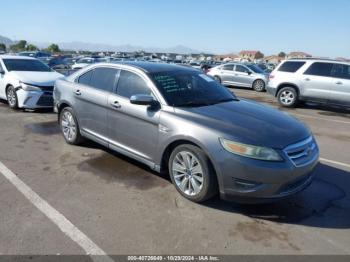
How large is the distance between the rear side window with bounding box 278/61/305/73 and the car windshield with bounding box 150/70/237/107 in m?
7.79

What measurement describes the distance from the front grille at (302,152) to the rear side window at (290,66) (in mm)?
8650

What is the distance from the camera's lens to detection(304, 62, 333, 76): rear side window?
1136 cm

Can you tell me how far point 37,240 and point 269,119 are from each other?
9.92 ft

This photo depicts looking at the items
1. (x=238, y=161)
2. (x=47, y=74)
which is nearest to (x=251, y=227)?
(x=238, y=161)

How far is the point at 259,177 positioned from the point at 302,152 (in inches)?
28.4

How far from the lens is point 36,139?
21.6 ft

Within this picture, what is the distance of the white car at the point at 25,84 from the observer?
29.2 ft

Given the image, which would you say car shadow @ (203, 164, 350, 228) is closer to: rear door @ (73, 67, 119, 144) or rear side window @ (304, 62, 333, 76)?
rear door @ (73, 67, 119, 144)

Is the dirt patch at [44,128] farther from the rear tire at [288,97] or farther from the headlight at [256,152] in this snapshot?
the rear tire at [288,97]

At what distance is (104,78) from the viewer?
538cm

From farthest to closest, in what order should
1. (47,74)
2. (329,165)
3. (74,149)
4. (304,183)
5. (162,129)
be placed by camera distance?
1. (47,74)
2. (74,149)
3. (329,165)
4. (162,129)
5. (304,183)

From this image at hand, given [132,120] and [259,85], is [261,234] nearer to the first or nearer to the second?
[132,120]

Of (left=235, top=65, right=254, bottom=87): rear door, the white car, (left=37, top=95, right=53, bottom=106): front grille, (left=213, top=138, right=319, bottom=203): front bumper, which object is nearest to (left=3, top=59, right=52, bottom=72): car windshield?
the white car

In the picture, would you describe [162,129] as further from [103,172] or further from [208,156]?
[103,172]
